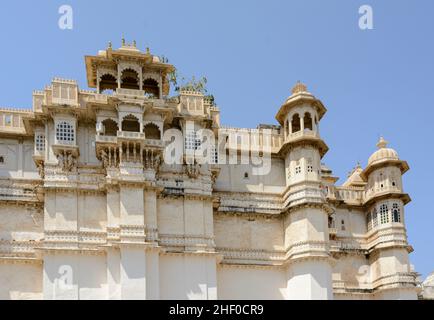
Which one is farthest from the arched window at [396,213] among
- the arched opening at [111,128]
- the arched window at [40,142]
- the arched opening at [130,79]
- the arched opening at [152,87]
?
the arched window at [40,142]

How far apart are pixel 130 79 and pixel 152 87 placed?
4.23 feet

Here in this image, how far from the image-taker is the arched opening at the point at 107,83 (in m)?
39.5

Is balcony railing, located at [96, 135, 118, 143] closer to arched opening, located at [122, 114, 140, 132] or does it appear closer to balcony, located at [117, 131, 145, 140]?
balcony, located at [117, 131, 145, 140]

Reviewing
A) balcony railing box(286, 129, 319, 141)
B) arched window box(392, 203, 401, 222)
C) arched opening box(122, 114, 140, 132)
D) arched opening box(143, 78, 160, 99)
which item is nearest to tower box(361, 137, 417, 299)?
arched window box(392, 203, 401, 222)

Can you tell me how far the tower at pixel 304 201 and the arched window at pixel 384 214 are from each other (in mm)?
4630

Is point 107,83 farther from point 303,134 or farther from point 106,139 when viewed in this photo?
point 303,134

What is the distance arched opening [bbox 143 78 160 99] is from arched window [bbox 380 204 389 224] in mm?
13462

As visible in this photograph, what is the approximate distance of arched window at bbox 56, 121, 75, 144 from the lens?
119 ft

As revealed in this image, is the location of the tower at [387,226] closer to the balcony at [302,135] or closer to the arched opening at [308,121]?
the arched opening at [308,121]
